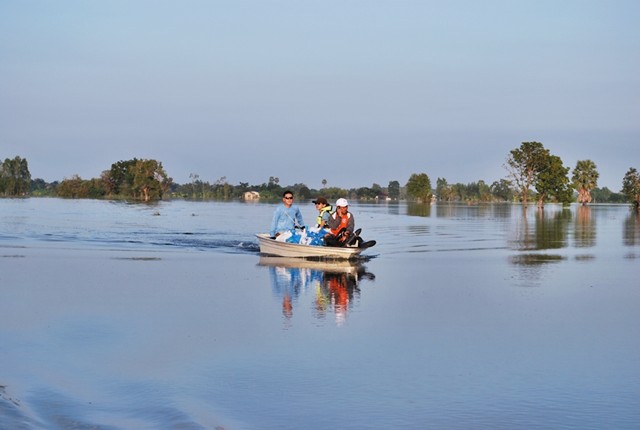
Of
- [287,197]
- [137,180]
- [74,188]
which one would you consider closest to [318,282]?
[287,197]

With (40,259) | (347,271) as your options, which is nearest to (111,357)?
(347,271)

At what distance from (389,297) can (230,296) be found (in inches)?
116

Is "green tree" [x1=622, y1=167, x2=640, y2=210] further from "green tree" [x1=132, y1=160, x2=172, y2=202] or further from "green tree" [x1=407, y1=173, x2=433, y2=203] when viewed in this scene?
"green tree" [x1=132, y1=160, x2=172, y2=202]

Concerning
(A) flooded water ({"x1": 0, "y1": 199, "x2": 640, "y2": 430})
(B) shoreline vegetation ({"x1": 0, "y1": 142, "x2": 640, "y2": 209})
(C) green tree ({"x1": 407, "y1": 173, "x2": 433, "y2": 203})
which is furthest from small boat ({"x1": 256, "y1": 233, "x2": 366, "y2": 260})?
(C) green tree ({"x1": 407, "y1": 173, "x2": 433, "y2": 203})

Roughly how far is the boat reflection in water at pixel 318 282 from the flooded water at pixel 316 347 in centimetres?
8

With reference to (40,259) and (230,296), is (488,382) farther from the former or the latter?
(40,259)

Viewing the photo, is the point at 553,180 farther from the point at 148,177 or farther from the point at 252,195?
the point at 252,195

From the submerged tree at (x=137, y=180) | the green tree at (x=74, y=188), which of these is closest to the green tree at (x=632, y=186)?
the submerged tree at (x=137, y=180)

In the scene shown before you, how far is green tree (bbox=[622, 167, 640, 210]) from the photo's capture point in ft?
311

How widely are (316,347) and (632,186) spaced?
107 meters

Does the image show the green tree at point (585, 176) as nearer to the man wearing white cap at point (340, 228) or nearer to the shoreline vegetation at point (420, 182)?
the shoreline vegetation at point (420, 182)

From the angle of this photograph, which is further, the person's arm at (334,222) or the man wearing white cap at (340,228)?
the person's arm at (334,222)

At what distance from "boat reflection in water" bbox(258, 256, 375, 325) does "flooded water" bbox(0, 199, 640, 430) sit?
0.25ft

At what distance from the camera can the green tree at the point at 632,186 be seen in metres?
94.8
